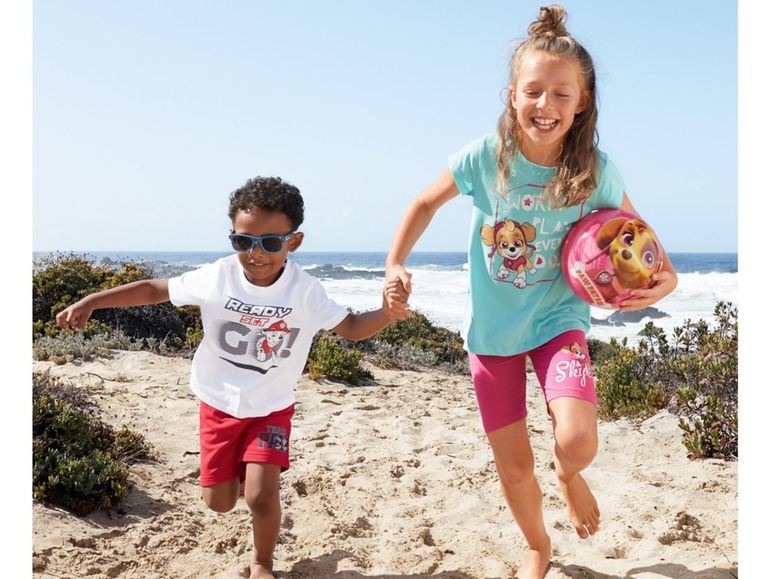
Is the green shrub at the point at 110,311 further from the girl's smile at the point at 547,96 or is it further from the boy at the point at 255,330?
the girl's smile at the point at 547,96

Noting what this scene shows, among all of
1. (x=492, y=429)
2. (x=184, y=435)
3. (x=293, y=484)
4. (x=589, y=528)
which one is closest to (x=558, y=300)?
(x=492, y=429)

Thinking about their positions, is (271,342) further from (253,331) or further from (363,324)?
(363,324)

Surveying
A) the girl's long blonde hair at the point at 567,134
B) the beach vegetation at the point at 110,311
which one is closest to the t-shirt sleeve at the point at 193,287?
the girl's long blonde hair at the point at 567,134

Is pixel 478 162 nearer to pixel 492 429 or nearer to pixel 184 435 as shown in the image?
pixel 492 429

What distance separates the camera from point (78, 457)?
5.08 metres

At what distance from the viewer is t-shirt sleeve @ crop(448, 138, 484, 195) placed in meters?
3.69

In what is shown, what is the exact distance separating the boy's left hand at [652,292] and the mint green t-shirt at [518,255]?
0.23 m

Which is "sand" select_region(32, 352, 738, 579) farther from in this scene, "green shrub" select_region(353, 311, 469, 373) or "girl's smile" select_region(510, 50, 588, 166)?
"green shrub" select_region(353, 311, 469, 373)

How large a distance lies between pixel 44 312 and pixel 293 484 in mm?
6135

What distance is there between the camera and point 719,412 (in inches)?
238

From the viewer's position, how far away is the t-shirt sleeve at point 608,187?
3.66 meters

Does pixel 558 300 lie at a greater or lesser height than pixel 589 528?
greater

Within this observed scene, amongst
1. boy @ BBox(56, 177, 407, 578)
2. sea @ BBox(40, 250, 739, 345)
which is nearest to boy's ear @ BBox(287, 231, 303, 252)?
boy @ BBox(56, 177, 407, 578)

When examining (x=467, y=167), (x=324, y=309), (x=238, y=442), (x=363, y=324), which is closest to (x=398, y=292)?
(x=363, y=324)
